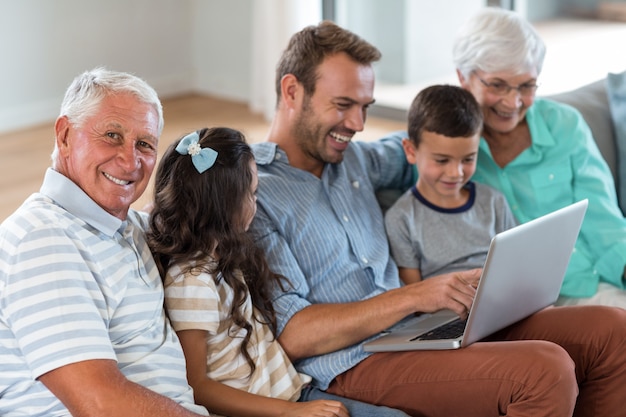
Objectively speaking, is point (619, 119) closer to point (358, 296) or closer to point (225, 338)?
point (358, 296)

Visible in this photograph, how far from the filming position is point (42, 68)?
554 centimetres

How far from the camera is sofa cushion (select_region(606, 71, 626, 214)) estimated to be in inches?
111

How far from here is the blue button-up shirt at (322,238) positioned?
206cm

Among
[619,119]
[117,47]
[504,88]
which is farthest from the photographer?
[117,47]

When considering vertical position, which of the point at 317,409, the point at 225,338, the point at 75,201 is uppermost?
the point at 75,201

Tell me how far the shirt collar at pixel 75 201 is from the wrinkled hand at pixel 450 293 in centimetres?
68

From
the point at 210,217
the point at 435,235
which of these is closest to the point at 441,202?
the point at 435,235

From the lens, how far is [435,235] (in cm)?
234

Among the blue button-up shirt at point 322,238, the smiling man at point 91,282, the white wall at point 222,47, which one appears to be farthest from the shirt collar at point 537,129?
the white wall at point 222,47

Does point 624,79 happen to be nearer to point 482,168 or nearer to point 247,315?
point 482,168

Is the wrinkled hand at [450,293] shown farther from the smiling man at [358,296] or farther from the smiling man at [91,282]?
the smiling man at [91,282]

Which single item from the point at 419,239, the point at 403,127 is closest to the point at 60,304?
the point at 419,239

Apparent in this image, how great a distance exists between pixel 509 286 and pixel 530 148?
744 millimetres

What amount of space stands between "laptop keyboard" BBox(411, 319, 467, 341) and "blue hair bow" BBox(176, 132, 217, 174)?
0.57m
